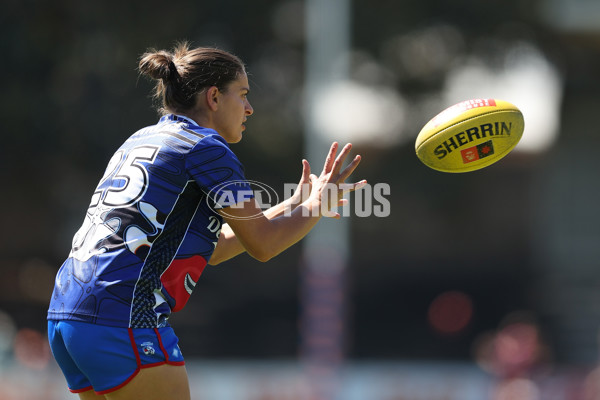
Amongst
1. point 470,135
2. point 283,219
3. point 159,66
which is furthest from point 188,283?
point 470,135

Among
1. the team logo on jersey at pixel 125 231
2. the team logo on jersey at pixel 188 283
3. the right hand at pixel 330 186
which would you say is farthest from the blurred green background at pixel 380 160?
the team logo on jersey at pixel 125 231

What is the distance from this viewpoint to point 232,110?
397cm

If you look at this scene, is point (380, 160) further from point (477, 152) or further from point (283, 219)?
point (283, 219)

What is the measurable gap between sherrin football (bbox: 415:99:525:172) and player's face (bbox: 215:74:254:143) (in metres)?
1.25

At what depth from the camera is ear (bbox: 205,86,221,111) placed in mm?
3869

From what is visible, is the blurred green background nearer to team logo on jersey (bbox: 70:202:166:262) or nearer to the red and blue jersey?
the red and blue jersey

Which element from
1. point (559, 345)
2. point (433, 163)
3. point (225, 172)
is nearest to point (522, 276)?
point (559, 345)

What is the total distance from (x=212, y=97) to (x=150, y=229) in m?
0.73

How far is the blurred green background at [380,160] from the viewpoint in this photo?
18.9 metres

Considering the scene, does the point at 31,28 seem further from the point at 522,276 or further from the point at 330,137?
the point at 522,276

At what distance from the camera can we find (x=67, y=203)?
2120 cm

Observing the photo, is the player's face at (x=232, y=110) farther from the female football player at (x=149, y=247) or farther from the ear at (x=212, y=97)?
the female football player at (x=149, y=247)

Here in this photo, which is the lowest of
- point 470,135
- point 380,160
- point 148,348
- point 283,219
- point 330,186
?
point 148,348

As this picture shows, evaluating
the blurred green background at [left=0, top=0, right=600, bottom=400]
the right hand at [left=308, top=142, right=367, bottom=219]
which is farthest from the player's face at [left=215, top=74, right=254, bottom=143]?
the blurred green background at [left=0, top=0, right=600, bottom=400]
